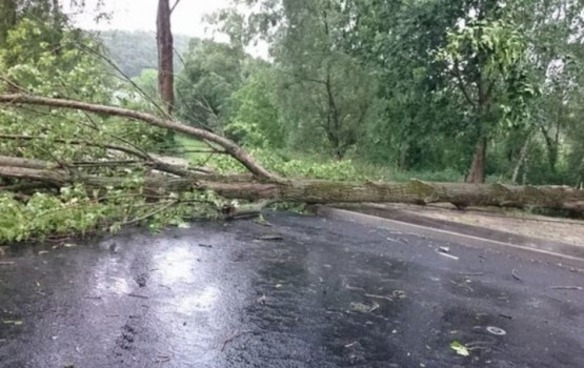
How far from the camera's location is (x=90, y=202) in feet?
17.0

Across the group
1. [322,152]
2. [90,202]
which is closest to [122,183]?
[90,202]

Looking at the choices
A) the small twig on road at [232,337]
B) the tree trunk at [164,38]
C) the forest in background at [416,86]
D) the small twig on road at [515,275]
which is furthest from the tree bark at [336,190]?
the tree trunk at [164,38]

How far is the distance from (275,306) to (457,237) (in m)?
3.48

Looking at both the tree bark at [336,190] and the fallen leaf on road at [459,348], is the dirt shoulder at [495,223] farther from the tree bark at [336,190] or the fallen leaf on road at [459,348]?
the fallen leaf on road at [459,348]

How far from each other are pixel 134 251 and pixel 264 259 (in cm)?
122

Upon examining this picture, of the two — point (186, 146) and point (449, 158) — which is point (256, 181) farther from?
point (449, 158)

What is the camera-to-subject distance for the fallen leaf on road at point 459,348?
126 inches

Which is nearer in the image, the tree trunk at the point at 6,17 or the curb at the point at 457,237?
the curb at the point at 457,237

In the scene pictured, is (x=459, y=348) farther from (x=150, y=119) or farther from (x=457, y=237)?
(x=150, y=119)

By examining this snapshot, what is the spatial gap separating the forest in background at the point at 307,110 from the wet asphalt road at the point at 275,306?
750 millimetres

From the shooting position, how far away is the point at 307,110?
14.9m

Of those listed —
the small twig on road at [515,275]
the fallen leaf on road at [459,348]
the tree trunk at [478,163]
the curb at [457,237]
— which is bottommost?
the fallen leaf on road at [459,348]

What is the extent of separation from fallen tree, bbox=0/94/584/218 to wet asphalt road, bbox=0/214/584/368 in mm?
637

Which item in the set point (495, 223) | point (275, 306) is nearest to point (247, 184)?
point (275, 306)
